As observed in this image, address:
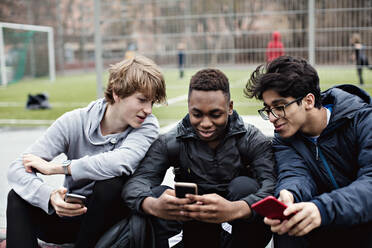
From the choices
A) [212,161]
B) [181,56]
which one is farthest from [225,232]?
[181,56]

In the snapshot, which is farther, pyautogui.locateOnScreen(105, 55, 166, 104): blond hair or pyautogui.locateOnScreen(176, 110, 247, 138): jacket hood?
pyautogui.locateOnScreen(105, 55, 166, 104): blond hair

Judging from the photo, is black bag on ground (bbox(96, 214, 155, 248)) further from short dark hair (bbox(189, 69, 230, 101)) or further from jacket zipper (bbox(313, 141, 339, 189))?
jacket zipper (bbox(313, 141, 339, 189))

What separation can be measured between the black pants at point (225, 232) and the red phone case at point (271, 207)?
26cm

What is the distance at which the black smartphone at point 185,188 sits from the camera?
6.38 ft

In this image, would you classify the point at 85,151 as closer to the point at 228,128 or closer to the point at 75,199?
the point at 75,199

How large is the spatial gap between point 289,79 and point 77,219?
1290mm

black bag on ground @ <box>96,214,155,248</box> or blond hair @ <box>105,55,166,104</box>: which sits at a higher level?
blond hair @ <box>105,55,166,104</box>

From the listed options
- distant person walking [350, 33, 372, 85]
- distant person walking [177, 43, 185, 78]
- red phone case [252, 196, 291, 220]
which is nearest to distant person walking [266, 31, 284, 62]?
distant person walking [350, 33, 372, 85]

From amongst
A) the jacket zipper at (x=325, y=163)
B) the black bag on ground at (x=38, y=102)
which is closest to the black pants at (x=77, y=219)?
the jacket zipper at (x=325, y=163)

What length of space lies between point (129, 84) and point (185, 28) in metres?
4.23

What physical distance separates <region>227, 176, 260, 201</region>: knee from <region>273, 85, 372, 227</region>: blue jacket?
0.12m

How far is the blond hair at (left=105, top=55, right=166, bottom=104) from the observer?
2.47 metres

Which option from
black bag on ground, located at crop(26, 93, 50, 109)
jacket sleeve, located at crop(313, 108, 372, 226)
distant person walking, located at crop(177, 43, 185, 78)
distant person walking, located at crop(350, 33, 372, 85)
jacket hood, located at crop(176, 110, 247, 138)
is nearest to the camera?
jacket sleeve, located at crop(313, 108, 372, 226)

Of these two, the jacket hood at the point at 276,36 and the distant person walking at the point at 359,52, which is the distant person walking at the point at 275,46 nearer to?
the jacket hood at the point at 276,36
